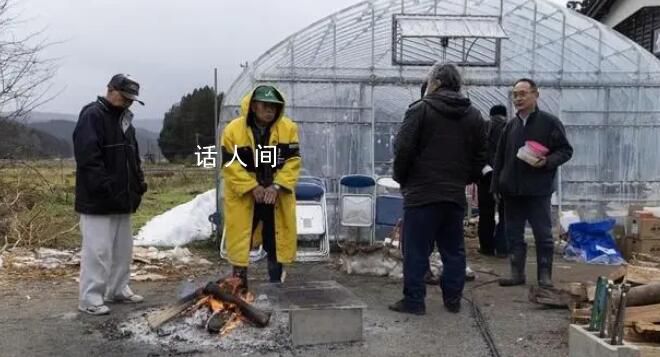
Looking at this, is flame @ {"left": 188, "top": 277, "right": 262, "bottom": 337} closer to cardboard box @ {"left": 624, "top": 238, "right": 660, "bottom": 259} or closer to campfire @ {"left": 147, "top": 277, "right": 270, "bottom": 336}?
campfire @ {"left": 147, "top": 277, "right": 270, "bottom": 336}

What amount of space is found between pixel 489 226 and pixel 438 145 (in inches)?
159

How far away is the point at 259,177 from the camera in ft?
18.8

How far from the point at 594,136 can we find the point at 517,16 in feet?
7.05

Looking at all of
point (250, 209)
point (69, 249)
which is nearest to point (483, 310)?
point (250, 209)

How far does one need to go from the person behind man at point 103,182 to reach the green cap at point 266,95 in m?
1.12

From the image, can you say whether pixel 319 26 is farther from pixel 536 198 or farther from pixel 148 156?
pixel 148 156

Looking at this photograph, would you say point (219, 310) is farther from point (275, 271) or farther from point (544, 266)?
point (544, 266)

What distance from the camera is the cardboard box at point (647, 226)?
28.4 feet

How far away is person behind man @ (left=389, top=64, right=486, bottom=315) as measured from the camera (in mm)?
5395

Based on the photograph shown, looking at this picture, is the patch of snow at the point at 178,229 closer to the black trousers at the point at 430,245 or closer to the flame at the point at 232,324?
the flame at the point at 232,324

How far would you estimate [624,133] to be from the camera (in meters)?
10.2

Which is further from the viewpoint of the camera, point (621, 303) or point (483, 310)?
point (483, 310)

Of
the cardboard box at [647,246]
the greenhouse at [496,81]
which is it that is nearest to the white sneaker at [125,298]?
the greenhouse at [496,81]

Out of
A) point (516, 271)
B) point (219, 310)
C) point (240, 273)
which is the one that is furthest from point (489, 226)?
point (219, 310)
